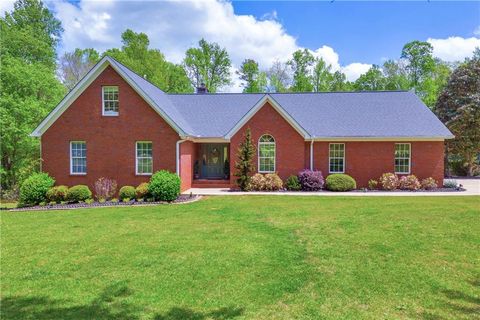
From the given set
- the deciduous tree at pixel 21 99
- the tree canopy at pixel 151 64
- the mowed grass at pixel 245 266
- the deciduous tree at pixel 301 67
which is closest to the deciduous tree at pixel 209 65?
the tree canopy at pixel 151 64

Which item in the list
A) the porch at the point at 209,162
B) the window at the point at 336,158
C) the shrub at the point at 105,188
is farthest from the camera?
the porch at the point at 209,162

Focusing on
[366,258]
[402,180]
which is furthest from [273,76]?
[366,258]

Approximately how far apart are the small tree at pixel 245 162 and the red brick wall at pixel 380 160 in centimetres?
449

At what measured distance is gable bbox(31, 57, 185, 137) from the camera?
18547 millimetres

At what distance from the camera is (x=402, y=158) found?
21.4 meters

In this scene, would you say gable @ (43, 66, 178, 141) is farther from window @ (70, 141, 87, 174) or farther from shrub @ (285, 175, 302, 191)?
shrub @ (285, 175, 302, 191)

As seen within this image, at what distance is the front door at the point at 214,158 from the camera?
24109 mm

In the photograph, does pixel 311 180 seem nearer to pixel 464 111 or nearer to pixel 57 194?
pixel 57 194

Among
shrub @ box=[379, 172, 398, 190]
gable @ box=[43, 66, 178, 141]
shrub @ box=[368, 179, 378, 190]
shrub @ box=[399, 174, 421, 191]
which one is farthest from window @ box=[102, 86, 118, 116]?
shrub @ box=[399, 174, 421, 191]

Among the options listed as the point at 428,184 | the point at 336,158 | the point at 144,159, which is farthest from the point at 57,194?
the point at 428,184

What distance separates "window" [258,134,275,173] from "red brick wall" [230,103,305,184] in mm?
261

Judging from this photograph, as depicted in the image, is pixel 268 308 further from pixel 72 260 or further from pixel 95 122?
pixel 95 122

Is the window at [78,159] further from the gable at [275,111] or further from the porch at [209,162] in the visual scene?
the gable at [275,111]

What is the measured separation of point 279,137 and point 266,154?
53.4 inches
